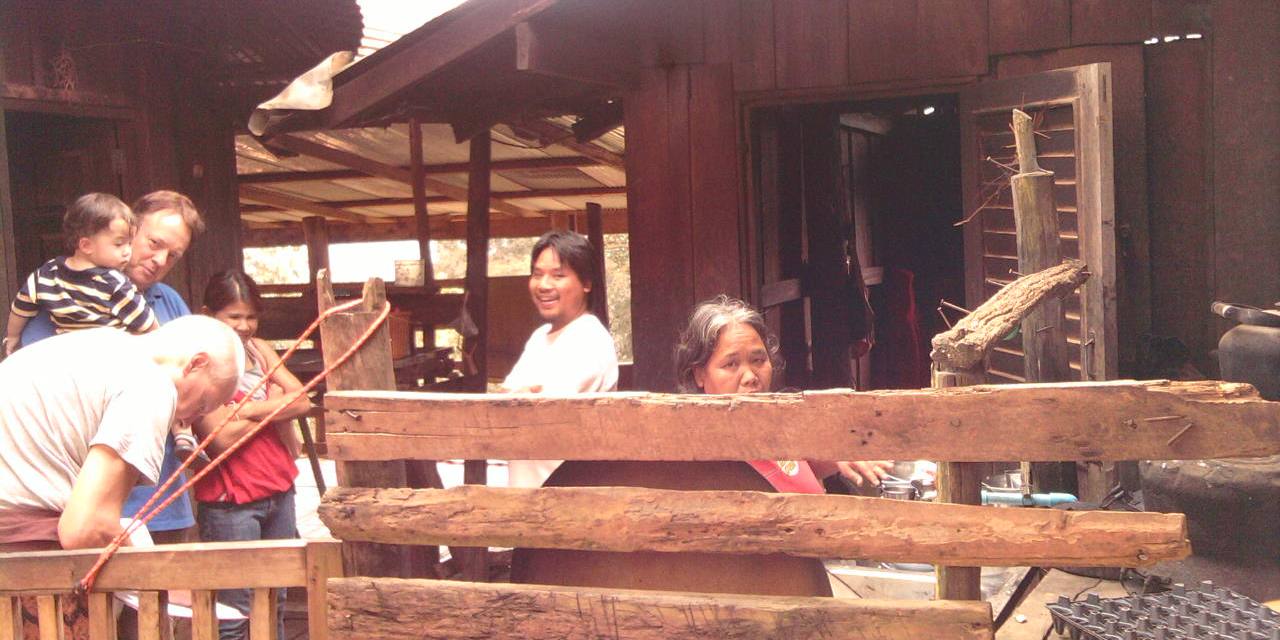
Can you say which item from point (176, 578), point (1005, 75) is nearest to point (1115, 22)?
point (1005, 75)

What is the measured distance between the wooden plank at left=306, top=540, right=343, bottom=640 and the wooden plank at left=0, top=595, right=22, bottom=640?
2.34 ft

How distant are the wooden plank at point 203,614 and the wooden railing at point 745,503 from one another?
1.11 ft

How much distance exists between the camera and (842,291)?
27.6 feet

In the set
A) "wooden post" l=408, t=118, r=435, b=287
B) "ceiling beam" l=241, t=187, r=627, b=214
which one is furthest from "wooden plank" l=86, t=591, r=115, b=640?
"ceiling beam" l=241, t=187, r=627, b=214

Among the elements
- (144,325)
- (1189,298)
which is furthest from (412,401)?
(1189,298)

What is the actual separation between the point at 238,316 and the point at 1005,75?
12.6 ft

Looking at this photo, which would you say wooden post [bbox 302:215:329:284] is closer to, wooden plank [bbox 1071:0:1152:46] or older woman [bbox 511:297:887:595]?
wooden plank [bbox 1071:0:1152:46]

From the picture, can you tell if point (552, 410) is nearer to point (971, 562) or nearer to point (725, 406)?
point (725, 406)

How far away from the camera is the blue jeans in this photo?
4.11 m

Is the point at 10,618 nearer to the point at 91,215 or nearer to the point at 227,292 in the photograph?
the point at 91,215

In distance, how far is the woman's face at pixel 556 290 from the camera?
4.10 m

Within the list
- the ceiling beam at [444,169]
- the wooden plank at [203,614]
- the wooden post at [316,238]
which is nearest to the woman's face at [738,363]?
the wooden plank at [203,614]

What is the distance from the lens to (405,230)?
1320 centimetres

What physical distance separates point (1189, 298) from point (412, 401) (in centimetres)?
456
